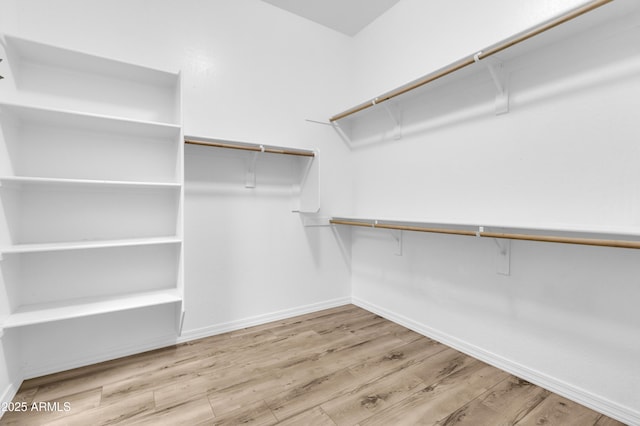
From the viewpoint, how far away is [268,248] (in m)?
2.58

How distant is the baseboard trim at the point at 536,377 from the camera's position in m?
1.40

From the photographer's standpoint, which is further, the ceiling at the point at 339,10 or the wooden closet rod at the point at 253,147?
the ceiling at the point at 339,10

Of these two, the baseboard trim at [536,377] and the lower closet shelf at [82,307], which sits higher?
the lower closet shelf at [82,307]

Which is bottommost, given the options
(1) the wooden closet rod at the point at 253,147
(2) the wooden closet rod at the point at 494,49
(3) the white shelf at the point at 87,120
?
(1) the wooden closet rod at the point at 253,147

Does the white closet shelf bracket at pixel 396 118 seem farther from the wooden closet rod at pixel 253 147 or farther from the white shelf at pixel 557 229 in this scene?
the white shelf at pixel 557 229

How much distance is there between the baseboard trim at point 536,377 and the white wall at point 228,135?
0.97 meters

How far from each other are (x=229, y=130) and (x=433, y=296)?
2009 mm

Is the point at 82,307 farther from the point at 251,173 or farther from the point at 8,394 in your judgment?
the point at 251,173

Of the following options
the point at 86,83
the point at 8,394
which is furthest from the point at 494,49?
the point at 8,394

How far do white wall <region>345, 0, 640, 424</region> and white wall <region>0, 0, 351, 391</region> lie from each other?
0.63 meters

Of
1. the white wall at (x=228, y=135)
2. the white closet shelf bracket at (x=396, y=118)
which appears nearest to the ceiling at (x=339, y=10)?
the white wall at (x=228, y=135)

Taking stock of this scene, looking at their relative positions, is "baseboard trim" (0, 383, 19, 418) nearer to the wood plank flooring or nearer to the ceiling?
the wood plank flooring

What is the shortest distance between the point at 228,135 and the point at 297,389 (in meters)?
1.83

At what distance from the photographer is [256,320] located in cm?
251
